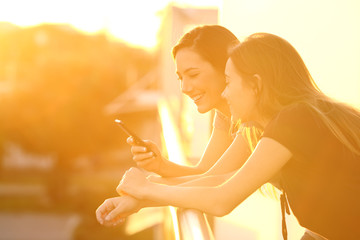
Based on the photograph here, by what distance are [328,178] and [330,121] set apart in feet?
0.50

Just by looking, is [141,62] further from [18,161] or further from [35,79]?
[35,79]

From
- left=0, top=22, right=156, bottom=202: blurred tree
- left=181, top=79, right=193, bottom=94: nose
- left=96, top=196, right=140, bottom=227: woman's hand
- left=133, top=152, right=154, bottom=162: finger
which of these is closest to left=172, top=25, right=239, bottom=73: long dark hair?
left=181, top=79, right=193, bottom=94: nose

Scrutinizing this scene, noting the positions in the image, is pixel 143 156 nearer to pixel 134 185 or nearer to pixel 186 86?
pixel 186 86

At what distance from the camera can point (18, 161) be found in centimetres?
3525

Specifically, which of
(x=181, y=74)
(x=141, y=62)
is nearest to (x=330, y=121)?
(x=181, y=74)

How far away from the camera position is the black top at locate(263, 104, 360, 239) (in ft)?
5.02

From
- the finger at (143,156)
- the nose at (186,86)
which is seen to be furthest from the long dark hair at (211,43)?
the finger at (143,156)

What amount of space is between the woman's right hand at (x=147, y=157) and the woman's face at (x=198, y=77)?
0.23 m

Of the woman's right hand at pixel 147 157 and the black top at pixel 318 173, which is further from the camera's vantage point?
the woman's right hand at pixel 147 157

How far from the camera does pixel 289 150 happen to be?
1.53 metres

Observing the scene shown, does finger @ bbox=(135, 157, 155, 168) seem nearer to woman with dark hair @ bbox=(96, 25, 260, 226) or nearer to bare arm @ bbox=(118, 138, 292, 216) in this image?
woman with dark hair @ bbox=(96, 25, 260, 226)

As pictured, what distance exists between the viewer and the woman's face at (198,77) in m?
2.04

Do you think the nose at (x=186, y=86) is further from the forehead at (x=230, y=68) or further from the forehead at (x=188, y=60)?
the forehead at (x=230, y=68)

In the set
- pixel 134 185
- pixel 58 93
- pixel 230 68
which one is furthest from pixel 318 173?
pixel 58 93
